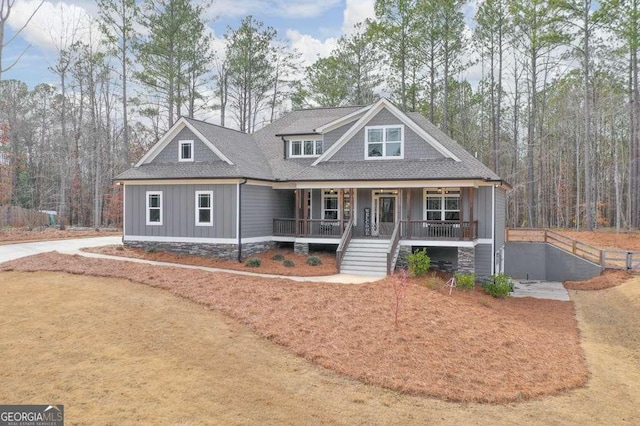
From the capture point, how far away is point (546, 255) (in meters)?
23.1

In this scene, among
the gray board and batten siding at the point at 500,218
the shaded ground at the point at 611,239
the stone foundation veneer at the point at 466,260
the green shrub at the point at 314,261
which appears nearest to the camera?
the stone foundation veneer at the point at 466,260

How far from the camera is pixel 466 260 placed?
17391mm

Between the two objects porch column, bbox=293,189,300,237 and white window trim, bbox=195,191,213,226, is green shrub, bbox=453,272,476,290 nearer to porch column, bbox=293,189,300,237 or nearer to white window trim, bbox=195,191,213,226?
porch column, bbox=293,189,300,237

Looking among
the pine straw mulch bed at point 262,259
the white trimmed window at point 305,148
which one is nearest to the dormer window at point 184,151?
the pine straw mulch bed at point 262,259

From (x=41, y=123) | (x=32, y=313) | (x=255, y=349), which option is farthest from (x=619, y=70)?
(x=41, y=123)

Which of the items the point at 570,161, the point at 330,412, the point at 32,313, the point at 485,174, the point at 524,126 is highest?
the point at 524,126

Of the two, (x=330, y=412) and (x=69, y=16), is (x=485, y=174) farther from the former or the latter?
(x=69, y=16)

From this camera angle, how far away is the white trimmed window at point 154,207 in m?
19.3

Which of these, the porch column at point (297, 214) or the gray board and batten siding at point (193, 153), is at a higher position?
the gray board and batten siding at point (193, 153)

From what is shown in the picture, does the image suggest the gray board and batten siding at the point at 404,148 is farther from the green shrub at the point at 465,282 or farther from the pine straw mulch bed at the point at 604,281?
the pine straw mulch bed at the point at 604,281

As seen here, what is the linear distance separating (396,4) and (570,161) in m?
23.4

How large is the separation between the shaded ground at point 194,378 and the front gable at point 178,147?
9502 millimetres

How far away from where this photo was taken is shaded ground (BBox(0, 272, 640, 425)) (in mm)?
6473

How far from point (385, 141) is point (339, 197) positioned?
3376mm
